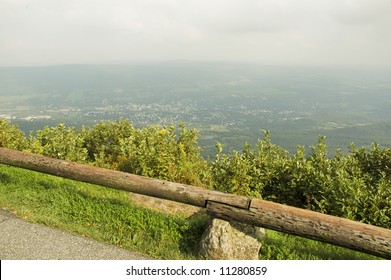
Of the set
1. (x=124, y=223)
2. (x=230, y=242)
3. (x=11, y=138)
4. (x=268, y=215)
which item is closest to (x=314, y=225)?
(x=268, y=215)

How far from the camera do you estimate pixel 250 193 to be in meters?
10.3

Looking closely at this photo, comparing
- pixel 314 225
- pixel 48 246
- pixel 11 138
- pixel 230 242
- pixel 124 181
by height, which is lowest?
pixel 11 138

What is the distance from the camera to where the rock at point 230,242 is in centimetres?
597

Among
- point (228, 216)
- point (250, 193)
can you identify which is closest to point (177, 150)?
point (250, 193)

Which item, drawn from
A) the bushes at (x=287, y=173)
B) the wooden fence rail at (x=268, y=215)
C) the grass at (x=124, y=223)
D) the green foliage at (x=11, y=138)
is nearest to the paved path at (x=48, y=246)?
the grass at (x=124, y=223)

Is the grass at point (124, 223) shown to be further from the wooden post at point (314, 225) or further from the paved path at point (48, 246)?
the wooden post at point (314, 225)

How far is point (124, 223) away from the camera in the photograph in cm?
732

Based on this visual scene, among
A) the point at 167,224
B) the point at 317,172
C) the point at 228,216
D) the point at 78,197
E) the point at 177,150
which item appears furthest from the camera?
the point at 177,150

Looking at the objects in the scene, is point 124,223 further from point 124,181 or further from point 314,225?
point 314,225

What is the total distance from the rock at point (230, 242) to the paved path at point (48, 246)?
1340 millimetres

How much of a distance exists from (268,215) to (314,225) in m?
0.84

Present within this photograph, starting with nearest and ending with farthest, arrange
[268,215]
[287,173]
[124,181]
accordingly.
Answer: [268,215], [124,181], [287,173]
